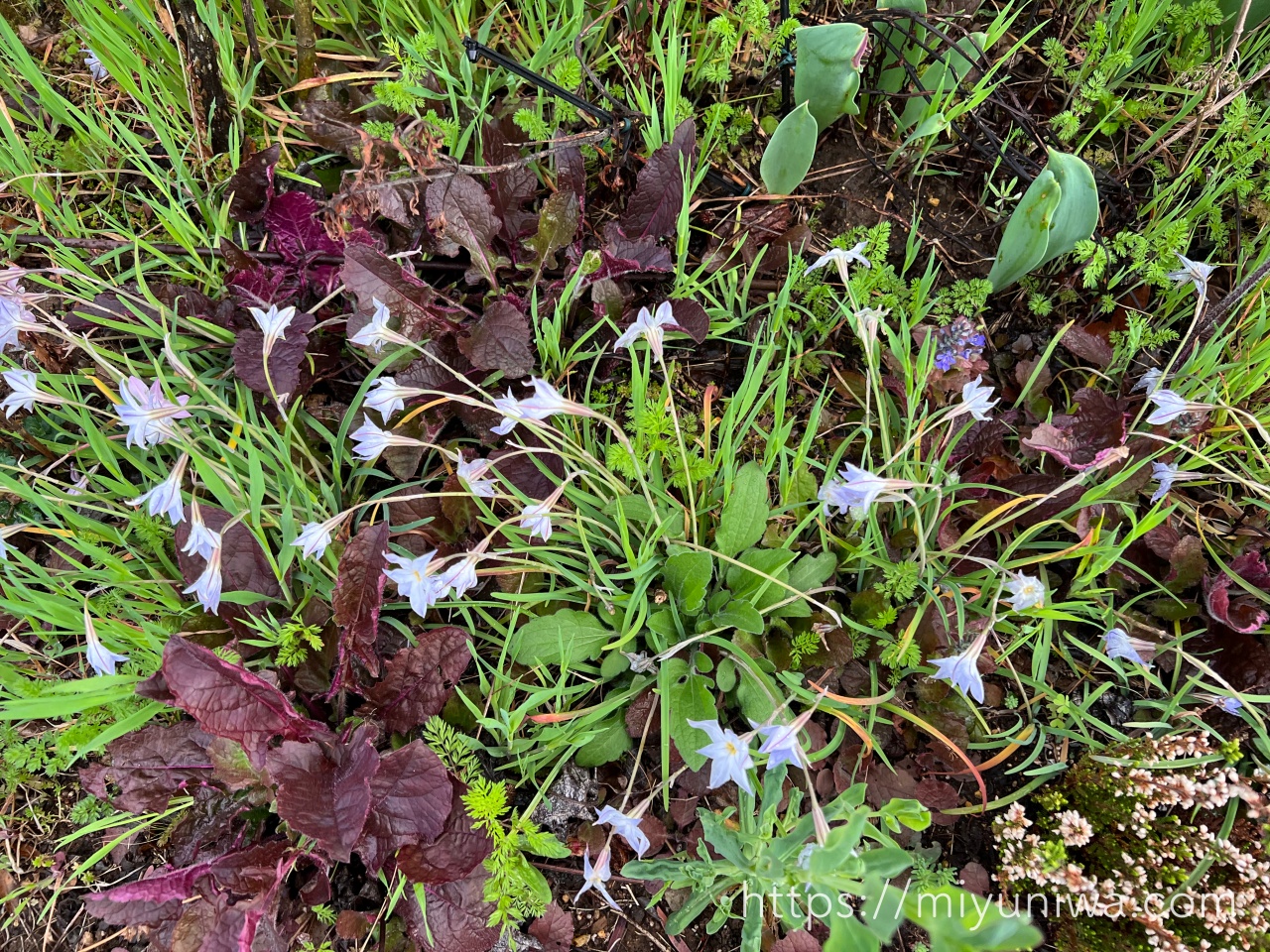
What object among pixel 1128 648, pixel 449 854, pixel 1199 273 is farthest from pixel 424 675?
pixel 1199 273

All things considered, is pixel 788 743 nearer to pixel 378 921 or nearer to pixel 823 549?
pixel 823 549

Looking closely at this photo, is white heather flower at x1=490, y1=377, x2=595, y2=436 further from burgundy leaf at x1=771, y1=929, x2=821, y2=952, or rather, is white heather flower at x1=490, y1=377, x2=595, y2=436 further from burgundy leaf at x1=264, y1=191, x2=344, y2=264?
burgundy leaf at x1=771, y1=929, x2=821, y2=952

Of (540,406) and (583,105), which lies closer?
(540,406)

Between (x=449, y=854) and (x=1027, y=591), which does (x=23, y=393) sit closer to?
(x=449, y=854)

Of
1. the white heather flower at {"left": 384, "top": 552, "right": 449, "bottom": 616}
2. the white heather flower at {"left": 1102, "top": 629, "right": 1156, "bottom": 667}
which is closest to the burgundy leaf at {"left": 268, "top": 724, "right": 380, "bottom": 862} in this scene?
the white heather flower at {"left": 384, "top": 552, "right": 449, "bottom": 616}

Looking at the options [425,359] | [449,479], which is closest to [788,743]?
[449,479]

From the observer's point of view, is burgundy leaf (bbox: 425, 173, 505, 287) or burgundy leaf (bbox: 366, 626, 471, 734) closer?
burgundy leaf (bbox: 366, 626, 471, 734)

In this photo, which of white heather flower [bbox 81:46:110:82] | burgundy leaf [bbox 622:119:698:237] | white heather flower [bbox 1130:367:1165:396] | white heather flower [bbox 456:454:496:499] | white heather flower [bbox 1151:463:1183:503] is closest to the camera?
white heather flower [bbox 456:454:496:499]
